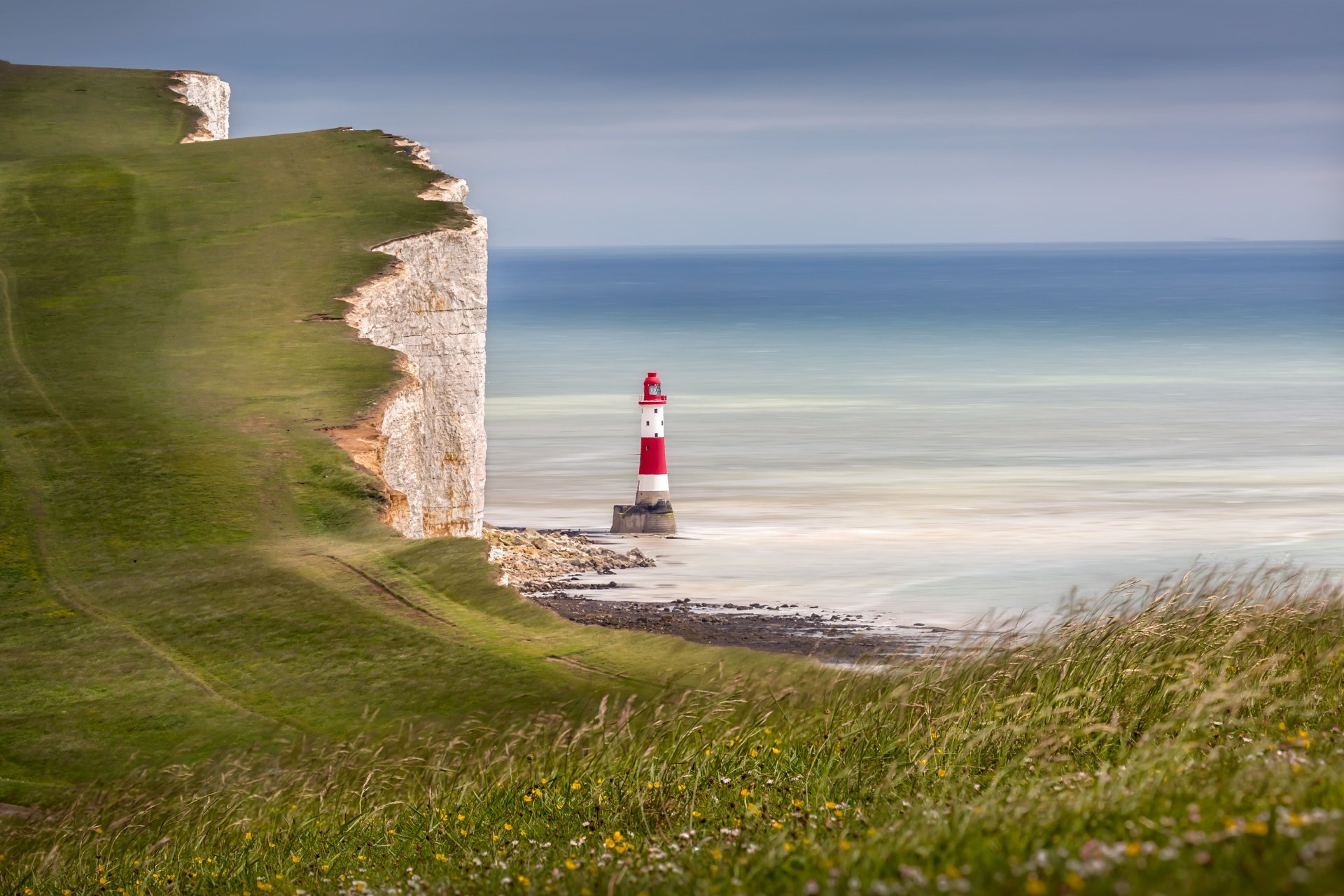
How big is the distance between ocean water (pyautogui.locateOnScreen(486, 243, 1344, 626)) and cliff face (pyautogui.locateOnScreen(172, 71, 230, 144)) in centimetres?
1099

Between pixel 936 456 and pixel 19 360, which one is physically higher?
pixel 19 360

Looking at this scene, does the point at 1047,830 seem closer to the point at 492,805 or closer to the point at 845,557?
the point at 492,805

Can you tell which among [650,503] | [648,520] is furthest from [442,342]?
[648,520]

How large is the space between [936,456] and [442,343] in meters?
15.8

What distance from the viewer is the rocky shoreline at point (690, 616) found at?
1772cm

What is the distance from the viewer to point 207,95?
4347 cm

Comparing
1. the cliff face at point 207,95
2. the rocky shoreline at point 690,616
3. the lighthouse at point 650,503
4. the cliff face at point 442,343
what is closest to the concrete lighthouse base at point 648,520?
the lighthouse at point 650,503

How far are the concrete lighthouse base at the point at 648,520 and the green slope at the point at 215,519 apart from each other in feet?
17.6

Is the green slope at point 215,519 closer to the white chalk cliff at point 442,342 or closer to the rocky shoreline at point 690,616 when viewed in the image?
the white chalk cliff at point 442,342

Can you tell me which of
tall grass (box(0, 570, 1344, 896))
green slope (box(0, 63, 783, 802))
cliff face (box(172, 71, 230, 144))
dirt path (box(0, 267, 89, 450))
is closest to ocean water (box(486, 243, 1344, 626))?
tall grass (box(0, 570, 1344, 896))

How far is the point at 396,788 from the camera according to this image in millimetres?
8844

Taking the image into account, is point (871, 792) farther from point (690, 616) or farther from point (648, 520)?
point (648, 520)

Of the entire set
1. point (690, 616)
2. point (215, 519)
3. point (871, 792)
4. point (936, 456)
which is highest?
point (936, 456)

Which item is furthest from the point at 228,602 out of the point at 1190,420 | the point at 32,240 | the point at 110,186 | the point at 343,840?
the point at 1190,420
